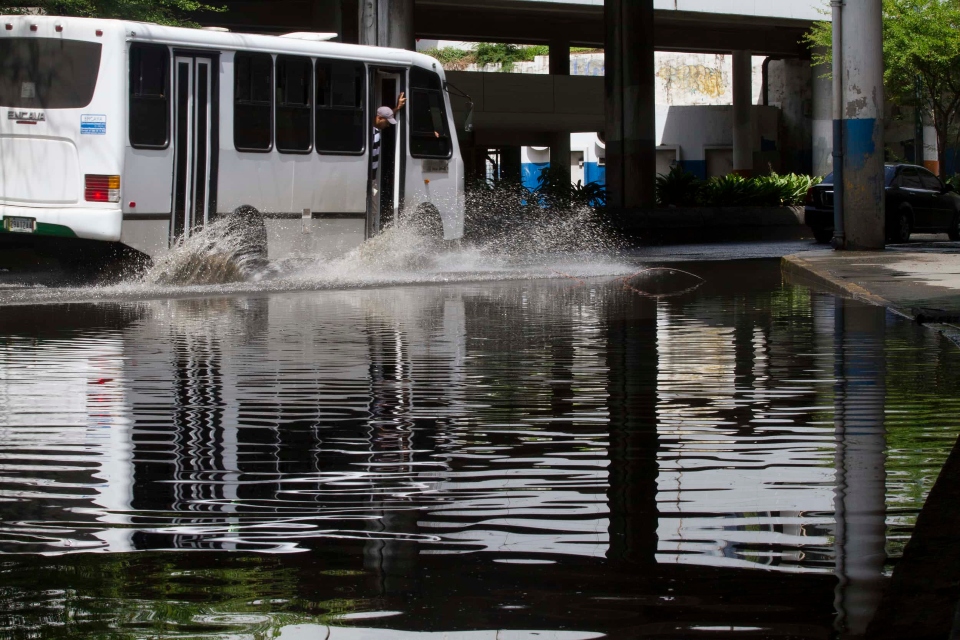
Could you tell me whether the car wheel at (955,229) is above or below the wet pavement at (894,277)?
above

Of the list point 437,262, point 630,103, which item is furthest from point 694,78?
point 437,262

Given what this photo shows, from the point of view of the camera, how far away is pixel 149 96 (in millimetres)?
14719

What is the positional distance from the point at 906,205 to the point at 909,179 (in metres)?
0.86

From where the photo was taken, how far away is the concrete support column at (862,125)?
19891 millimetres

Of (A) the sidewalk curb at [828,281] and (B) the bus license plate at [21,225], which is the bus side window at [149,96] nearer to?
(B) the bus license plate at [21,225]

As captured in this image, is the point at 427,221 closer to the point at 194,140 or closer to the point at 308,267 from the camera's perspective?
the point at 308,267

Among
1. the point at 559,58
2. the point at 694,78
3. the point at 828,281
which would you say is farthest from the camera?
the point at 694,78

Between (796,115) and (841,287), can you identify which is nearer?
(841,287)

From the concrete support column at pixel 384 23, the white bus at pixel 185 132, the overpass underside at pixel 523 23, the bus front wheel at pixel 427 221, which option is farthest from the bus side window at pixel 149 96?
the overpass underside at pixel 523 23

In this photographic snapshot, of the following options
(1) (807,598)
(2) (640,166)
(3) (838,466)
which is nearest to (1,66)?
(3) (838,466)

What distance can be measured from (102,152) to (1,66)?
150 centimetres

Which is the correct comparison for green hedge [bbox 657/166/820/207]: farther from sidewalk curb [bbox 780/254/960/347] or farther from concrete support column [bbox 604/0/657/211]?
sidewalk curb [bbox 780/254/960/347]

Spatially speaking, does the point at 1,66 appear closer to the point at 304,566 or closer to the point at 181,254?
the point at 181,254

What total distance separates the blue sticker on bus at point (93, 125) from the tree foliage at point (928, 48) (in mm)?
30240
